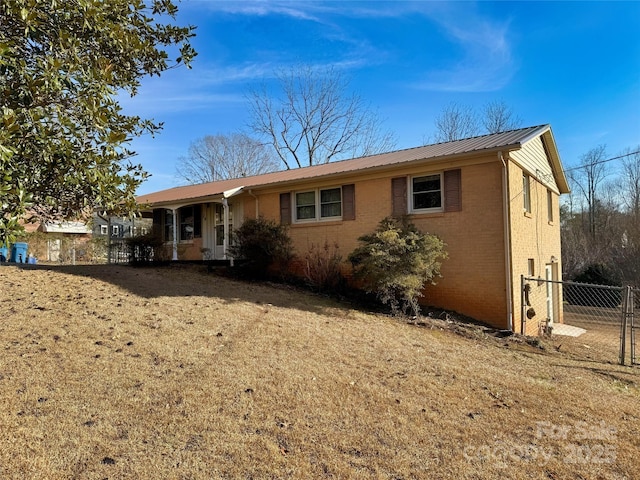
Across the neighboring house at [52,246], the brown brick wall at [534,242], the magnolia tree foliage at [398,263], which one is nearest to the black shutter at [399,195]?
the magnolia tree foliage at [398,263]

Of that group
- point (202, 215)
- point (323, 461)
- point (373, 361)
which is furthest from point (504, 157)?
point (202, 215)

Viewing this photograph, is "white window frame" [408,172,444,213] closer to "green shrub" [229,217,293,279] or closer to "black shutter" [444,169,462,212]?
A: "black shutter" [444,169,462,212]

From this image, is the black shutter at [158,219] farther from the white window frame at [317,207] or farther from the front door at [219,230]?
the white window frame at [317,207]

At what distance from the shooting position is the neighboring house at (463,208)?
32.6 feet

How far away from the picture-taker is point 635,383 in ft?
20.3

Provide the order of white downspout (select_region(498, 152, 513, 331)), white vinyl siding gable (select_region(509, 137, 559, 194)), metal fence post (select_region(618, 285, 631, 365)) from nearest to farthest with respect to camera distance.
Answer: metal fence post (select_region(618, 285, 631, 365))
white downspout (select_region(498, 152, 513, 331))
white vinyl siding gable (select_region(509, 137, 559, 194))

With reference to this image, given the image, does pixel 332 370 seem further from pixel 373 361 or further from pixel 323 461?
pixel 323 461

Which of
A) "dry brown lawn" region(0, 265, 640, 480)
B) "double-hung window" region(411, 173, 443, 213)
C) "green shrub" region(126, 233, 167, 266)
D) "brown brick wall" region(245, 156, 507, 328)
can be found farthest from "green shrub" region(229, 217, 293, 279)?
"dry brown lawn" region(0, 265, 640, 480)

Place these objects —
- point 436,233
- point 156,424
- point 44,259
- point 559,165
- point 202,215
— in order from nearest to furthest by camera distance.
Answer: point 156,424 < point 436,233 < point 559,165 < point 202,215 < point 44,259

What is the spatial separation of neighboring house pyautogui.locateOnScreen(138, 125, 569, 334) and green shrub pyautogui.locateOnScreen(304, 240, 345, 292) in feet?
2.30

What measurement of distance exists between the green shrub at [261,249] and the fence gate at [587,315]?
652 centimetres

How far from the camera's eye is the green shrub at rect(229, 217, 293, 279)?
12031 millimetres

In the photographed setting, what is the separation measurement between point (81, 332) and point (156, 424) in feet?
9.85

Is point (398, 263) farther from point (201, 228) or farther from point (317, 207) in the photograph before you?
point (201, 228)
